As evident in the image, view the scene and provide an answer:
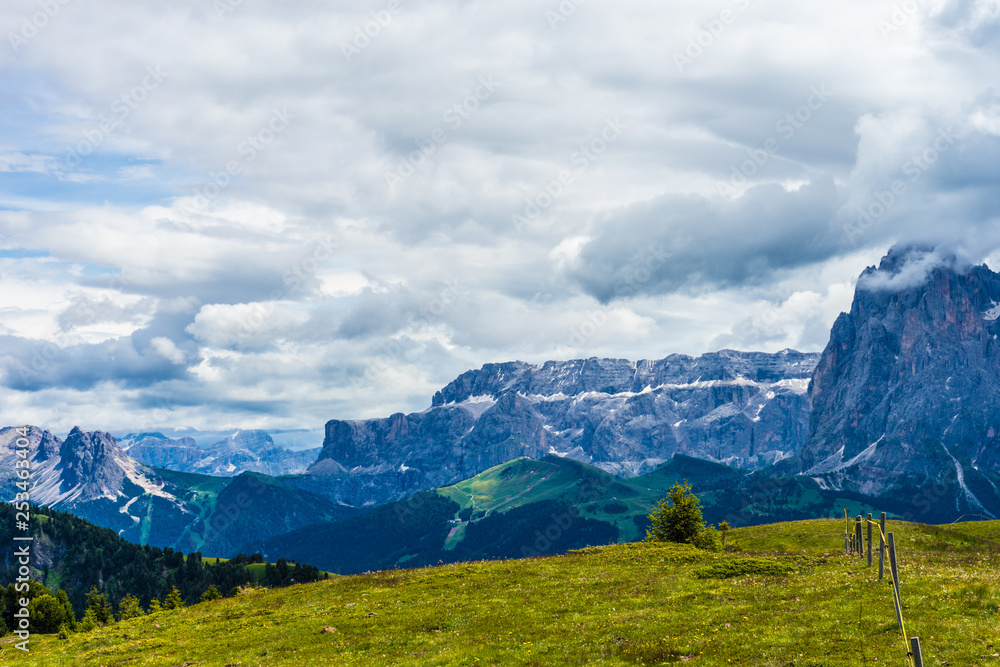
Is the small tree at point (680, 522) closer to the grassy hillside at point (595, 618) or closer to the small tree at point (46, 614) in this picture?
the grassy hillside at point (595, 618)

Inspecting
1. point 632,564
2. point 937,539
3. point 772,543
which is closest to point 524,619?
point 632,564

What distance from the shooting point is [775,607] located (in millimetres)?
40312

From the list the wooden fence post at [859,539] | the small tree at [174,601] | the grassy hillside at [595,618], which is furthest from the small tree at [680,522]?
the small tree at [174,601]

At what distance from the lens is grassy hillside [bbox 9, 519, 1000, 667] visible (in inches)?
1332

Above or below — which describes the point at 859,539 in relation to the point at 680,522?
above

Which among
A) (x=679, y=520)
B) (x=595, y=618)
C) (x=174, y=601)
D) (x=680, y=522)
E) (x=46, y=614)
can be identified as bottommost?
(x=174, y=601)

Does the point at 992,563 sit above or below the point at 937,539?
above

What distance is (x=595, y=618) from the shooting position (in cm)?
4250

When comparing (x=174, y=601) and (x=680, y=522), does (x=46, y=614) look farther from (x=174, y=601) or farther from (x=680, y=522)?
(x=680, y=522)

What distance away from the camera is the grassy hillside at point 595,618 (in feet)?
111

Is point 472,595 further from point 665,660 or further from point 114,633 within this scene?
point 114,633

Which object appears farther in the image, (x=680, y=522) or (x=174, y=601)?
(x=174, y=601)

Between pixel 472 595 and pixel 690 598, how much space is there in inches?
638

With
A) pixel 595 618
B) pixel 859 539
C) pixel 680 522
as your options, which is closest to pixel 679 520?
pixel 680 522
